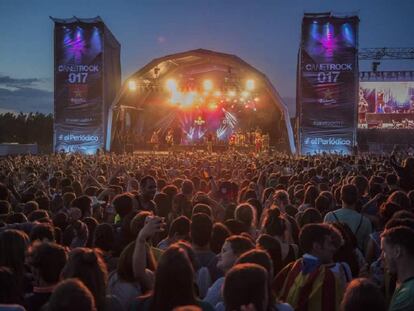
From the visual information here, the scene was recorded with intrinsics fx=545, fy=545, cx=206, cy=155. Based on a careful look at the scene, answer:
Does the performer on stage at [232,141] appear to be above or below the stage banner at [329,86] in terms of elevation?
below

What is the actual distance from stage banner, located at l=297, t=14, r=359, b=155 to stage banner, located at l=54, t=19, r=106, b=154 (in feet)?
39.6

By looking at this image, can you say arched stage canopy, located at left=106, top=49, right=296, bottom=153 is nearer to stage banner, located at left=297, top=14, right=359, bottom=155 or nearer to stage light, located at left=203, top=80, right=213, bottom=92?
stage light, located at left=203, top=80, right=213, bottom=92

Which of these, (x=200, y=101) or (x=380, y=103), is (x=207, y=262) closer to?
(x=200, y=101)

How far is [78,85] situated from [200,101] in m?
9.99

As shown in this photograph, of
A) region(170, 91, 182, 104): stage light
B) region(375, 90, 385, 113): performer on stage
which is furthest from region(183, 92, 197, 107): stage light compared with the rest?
region(375, 90, 385, 113): performer on stage

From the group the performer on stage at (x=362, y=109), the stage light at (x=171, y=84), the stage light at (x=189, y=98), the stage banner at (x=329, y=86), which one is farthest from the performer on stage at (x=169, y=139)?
the performer on stage at (x=362, y=109)

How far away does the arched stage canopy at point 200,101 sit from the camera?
111 ft

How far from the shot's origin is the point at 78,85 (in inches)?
1292

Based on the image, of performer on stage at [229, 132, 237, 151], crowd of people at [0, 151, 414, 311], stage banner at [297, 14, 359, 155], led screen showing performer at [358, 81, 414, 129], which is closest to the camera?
crowd of people at [0, 151, 414, 311]

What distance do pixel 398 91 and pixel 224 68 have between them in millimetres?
12941

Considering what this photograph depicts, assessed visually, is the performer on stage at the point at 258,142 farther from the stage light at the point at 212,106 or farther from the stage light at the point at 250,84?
the stage light at the point at 212,106

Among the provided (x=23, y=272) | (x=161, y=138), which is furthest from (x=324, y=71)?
(x=23, y=272)

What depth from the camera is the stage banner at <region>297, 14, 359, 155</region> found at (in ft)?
101

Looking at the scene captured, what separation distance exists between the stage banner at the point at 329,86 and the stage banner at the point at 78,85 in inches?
475
